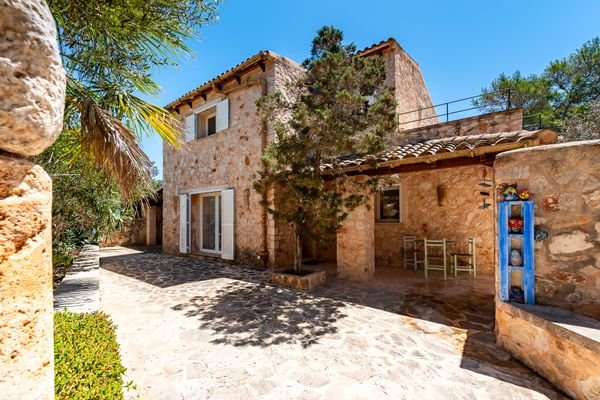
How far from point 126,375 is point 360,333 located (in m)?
2.72

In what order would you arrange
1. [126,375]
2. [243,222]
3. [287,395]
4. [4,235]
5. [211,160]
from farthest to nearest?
[211,160]
[243,222]
[126,375]
[287,395]
[4,235]

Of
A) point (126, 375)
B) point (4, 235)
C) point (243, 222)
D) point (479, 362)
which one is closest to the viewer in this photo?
point (4, 235)

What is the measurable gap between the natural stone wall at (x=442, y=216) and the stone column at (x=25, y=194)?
305 inches

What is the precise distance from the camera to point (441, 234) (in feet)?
25.0

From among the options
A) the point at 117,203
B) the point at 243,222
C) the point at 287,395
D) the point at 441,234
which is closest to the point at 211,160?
the point at 243,222

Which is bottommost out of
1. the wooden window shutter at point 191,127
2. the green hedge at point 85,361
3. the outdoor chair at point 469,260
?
the outdoor chair at point 469,260

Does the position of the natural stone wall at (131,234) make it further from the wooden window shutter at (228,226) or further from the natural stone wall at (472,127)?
the natural stone wall at (472,127)

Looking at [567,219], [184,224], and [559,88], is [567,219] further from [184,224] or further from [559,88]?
[559,88]

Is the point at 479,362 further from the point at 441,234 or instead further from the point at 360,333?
the point at 441,234

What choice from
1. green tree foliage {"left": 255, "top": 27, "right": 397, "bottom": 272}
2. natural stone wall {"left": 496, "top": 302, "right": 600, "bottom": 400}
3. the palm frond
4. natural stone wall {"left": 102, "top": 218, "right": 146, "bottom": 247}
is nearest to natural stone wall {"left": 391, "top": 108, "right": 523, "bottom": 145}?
green tree foliage {"left": 255, "top": 27, "right": 397, "bottom": 272}

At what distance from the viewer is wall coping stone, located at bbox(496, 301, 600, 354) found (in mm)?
2332

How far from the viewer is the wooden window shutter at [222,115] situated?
899cm

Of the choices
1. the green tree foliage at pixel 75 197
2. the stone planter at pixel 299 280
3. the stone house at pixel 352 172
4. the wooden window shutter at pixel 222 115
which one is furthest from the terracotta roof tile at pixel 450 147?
the green tree foliage at pixel 75 197

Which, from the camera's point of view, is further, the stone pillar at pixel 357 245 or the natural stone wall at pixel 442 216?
the natural stone wall at pixel 442 216
